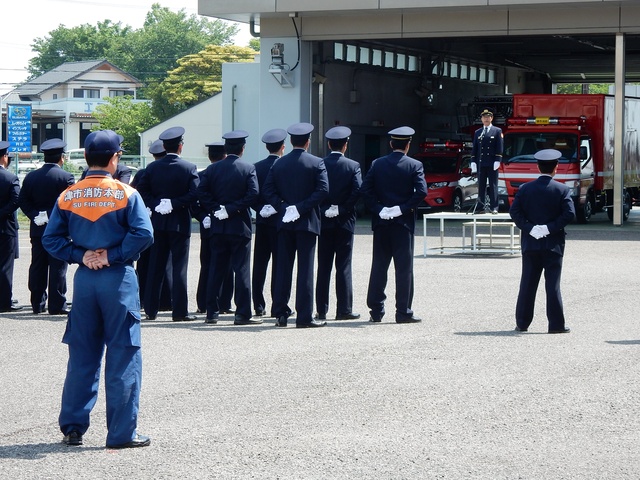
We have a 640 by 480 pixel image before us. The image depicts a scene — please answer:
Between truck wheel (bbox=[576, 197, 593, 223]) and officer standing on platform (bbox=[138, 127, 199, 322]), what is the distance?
18.6 metres

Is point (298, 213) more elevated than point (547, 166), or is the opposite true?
point (547, 166)

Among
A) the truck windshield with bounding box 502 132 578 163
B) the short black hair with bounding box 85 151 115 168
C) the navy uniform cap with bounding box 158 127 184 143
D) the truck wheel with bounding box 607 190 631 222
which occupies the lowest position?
the truck wheel with bounding box 607 190 631 222

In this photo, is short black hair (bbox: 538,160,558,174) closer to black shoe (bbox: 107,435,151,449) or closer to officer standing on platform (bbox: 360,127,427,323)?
officer standing on platform (bbox: 360,127,427,323)

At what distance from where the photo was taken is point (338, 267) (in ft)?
44.3

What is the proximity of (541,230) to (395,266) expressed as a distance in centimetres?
172

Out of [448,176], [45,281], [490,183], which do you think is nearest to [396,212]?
[45,281]

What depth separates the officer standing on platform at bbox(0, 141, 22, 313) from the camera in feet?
46.2

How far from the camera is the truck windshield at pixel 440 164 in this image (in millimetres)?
34594

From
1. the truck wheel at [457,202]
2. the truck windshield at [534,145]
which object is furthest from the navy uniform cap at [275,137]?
the truck wheel at [457,202]

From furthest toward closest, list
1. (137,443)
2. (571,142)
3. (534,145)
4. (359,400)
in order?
(534,145) < (571,142) < (359,400) < (137,443)

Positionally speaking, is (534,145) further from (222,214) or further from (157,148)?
(222,214)

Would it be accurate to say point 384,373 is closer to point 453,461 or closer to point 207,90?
point 453,461

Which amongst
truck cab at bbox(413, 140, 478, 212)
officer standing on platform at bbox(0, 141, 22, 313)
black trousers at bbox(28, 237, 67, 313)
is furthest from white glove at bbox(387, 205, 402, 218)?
truck cab at bbox(413, 140, 478, 212)

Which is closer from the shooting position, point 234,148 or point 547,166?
point 547,166
